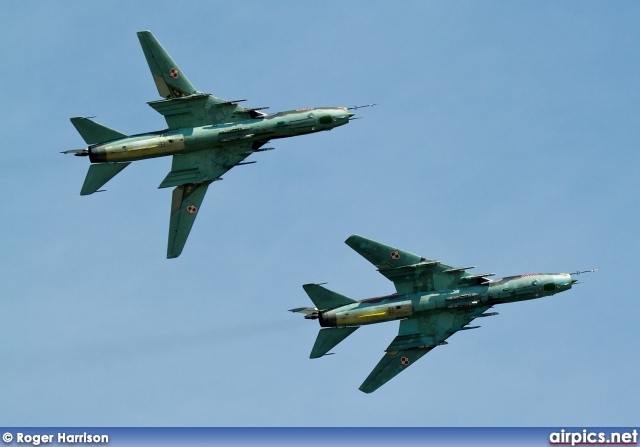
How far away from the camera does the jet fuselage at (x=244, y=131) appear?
279ft

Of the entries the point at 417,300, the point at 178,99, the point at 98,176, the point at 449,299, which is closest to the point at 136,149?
the point at 98,176

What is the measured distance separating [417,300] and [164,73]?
18169 millimetres

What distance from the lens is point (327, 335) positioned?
281 ft

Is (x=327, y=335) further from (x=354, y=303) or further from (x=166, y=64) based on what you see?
(x=166, y=64)

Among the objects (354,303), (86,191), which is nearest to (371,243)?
(354,303)

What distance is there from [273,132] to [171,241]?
8134 millimetres

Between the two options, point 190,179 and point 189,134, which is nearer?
point 189,134

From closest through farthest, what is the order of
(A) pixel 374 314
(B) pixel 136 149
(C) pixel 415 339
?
1. (B) pixel 136 149
2. (A) pixel 374 314
3. (C) pixel 415 339

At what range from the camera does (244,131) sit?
283 feet

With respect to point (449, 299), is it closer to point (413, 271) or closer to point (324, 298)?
point (413, 271)

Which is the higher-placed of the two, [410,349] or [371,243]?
[371,243]

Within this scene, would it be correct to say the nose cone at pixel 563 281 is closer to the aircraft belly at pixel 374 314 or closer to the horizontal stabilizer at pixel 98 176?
the aircraft belly at pixel 374 314

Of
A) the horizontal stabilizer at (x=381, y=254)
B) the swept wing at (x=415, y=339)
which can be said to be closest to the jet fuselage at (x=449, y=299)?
the swept wing at (x=415, y=339)

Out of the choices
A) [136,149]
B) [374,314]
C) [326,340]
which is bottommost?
[326,340]
